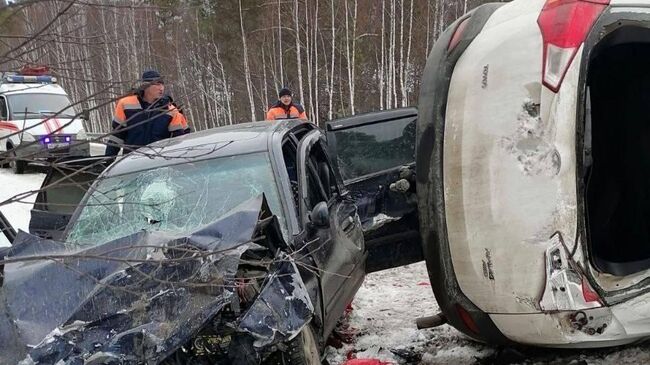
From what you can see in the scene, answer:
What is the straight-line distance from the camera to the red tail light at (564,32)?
304cm

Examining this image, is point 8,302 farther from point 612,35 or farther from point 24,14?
point 612,35

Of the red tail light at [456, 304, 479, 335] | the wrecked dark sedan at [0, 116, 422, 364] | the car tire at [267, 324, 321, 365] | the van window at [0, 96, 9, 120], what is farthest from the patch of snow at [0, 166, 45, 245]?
the red tail light at [456, 304, 479, 335]

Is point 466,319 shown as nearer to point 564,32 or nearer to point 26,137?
point 564,32

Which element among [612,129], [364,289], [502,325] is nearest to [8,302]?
[502,325]

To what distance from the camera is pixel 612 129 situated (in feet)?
16.3

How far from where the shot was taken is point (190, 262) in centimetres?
261

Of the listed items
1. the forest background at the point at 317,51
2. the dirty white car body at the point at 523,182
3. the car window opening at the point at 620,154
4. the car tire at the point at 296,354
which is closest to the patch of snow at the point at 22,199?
the car tire at the point at 296,354

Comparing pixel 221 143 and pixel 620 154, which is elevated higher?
pixel 221 143

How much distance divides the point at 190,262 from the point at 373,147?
122 inches

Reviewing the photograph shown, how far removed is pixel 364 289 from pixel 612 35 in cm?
349

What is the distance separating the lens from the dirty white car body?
303 centimetres

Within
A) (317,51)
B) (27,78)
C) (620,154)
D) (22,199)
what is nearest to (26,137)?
(22,199)

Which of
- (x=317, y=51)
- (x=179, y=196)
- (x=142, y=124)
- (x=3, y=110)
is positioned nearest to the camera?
(x=142, y=124)

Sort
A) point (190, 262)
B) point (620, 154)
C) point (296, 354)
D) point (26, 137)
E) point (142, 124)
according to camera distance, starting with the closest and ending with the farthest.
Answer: point (26, 137)
point (142, 124)
point (190, 262)
point (296, 354)
point (620, 154)
